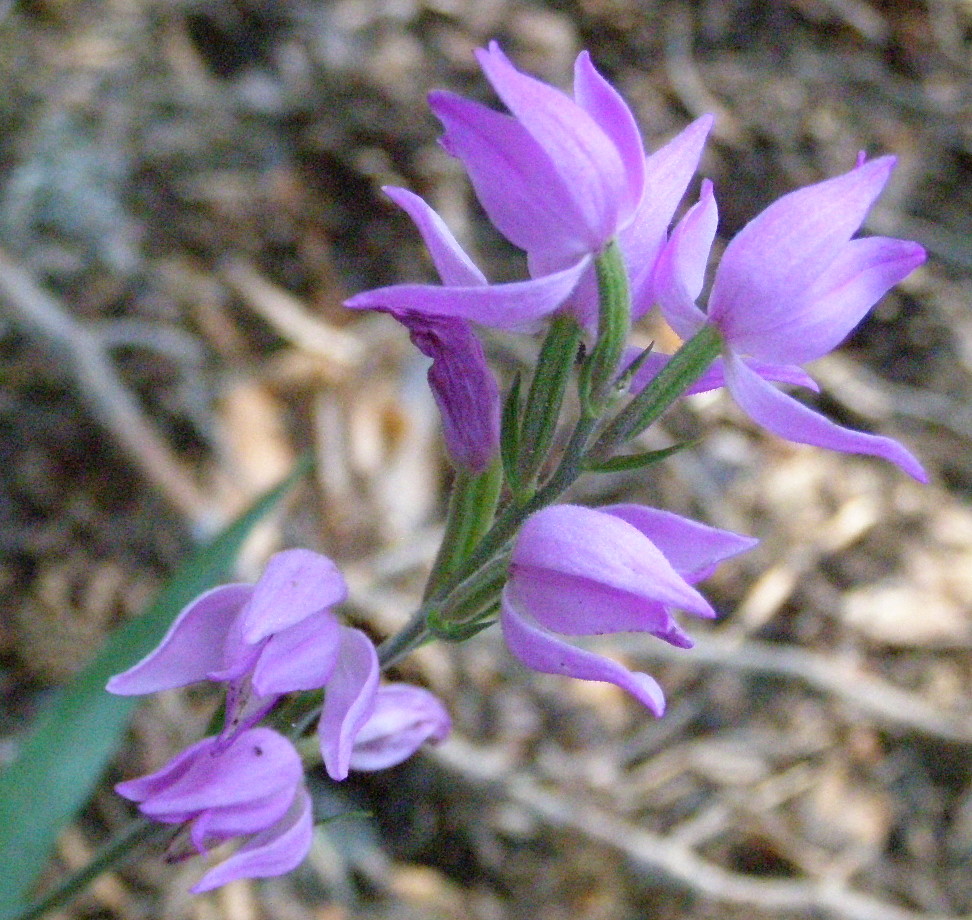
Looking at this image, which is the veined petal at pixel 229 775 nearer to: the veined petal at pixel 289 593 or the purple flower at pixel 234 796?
the purple flower at pixel 234 796

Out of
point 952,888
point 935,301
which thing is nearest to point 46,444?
point 952,888

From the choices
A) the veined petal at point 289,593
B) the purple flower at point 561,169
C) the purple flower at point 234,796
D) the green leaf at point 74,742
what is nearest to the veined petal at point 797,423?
the purple flower at point 561,169

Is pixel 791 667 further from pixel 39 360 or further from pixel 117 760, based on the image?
pixel 39 360

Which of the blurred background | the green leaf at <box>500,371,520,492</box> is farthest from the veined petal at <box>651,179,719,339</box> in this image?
the blurred background

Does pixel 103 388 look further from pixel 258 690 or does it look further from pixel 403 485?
pixel 258 690

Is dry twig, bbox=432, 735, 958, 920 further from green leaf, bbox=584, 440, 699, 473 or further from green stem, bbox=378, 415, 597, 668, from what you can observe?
green leaf, bbox=584, 440, 699, 473

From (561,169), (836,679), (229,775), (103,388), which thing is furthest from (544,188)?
(836,679)
